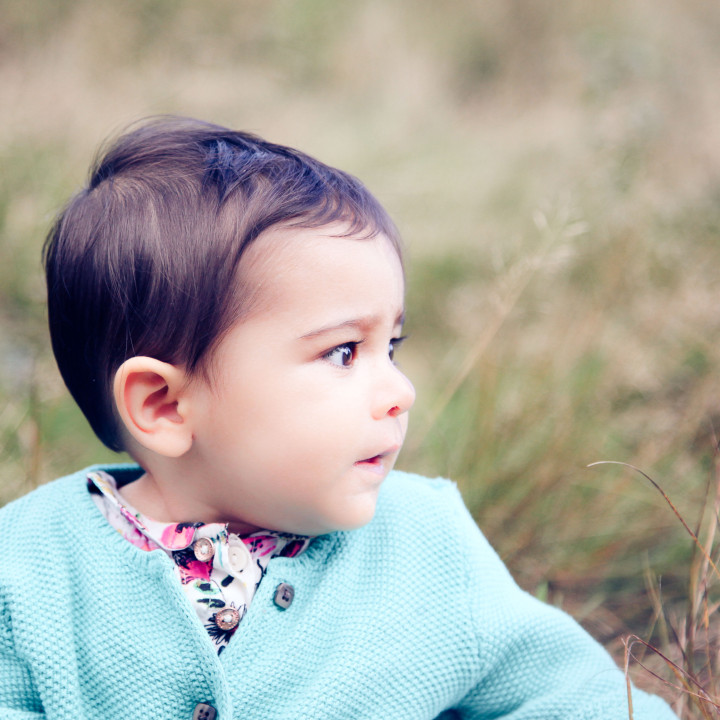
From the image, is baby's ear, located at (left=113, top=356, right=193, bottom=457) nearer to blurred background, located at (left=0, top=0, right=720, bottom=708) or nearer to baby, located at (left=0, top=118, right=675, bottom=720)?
baby, located at (left=0, top=118, right=675, bottom=720)

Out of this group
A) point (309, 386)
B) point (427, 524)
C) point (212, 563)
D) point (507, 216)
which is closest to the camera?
point (309, 386)

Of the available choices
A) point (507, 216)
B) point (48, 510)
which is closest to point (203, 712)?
point (48, 510)

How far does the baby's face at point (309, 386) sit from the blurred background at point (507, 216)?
59cm

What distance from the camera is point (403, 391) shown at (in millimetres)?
1263

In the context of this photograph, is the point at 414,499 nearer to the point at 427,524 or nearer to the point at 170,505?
the point at 427,524

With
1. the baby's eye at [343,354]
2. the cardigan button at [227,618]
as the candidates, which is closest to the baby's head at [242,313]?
the baby's eye at [343,354]

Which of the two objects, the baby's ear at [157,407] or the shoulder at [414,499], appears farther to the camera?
the shoulder at [414,499]

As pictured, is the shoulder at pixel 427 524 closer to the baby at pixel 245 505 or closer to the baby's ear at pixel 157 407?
the baby at pixel 245 505

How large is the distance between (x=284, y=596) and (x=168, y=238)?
60cm

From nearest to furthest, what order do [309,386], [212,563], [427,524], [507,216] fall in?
[309,386] < [212,563] < [427,524] < [507,216]

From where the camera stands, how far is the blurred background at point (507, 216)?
76.5 inches

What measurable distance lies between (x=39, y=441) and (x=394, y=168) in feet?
9.89

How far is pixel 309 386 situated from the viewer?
123 centimetres

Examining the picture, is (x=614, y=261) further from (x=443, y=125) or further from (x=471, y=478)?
(x=443, y=125)
